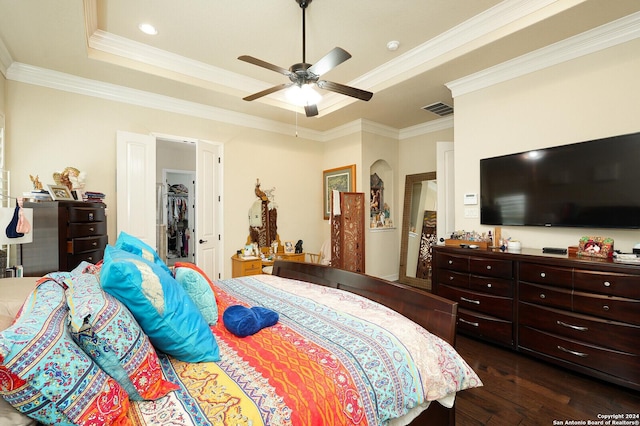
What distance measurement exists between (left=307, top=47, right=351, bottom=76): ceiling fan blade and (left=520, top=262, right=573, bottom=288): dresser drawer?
7.63 ft

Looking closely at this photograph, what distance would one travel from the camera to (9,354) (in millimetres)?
663

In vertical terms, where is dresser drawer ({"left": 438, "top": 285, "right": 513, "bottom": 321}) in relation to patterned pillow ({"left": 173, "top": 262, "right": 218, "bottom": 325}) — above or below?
below

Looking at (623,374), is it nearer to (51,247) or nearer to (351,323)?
(351,323)

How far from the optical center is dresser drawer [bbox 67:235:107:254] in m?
2.53

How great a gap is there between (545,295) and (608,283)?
42 centimetres

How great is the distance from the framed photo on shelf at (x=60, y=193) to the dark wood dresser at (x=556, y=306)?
12.7 ft

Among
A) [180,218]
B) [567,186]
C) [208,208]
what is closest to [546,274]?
[567,186]

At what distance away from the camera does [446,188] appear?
386cm

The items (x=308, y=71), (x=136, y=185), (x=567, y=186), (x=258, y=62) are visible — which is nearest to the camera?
(x=258, y=62)

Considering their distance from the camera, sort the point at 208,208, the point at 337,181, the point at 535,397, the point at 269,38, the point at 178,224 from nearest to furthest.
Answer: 1. the point at 535,397
2. the point at 269,38
3. the point at 208,208
4. the point at 337,181
5. the point at 178,224

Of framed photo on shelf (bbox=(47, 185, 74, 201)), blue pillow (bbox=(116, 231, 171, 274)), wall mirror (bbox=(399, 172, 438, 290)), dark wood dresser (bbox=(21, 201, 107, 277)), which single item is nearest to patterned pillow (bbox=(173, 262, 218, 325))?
blue pillow (bbox=(116, 231, 171, 274))

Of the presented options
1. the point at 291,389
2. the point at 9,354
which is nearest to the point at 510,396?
the point at 291,389

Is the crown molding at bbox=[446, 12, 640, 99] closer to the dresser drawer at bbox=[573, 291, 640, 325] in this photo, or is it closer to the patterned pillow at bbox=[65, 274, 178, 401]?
the dresser drawer at bbox=[573, 291, 640, 325]

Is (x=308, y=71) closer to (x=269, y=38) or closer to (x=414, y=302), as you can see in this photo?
(x=269, y=38)
